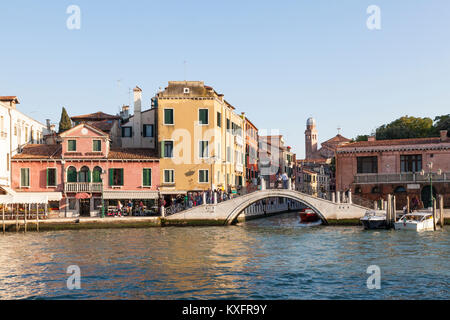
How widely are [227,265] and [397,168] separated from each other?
86.1 ft

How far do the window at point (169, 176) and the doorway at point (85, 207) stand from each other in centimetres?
593

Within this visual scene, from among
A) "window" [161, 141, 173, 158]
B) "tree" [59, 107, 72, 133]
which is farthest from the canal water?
"tree" [59, 107, 72, 133]

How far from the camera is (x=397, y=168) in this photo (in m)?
41.5

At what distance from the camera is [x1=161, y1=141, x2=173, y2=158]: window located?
39287 mm

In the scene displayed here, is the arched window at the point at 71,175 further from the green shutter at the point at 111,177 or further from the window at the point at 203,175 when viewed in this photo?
the window at the point at 203,175

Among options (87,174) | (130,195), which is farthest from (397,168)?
(87,174)

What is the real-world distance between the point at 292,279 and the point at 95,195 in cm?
2489

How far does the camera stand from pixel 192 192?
3956 cm

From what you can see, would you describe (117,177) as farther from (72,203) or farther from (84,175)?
(72,203)

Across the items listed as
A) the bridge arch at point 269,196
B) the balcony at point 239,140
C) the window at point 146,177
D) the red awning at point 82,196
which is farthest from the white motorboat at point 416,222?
the red awning at point 82,196

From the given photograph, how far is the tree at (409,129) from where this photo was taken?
5462 centimetres

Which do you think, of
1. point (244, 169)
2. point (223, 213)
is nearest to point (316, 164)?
point (244, 169)

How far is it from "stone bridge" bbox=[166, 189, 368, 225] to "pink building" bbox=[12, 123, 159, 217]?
12.2 ft
